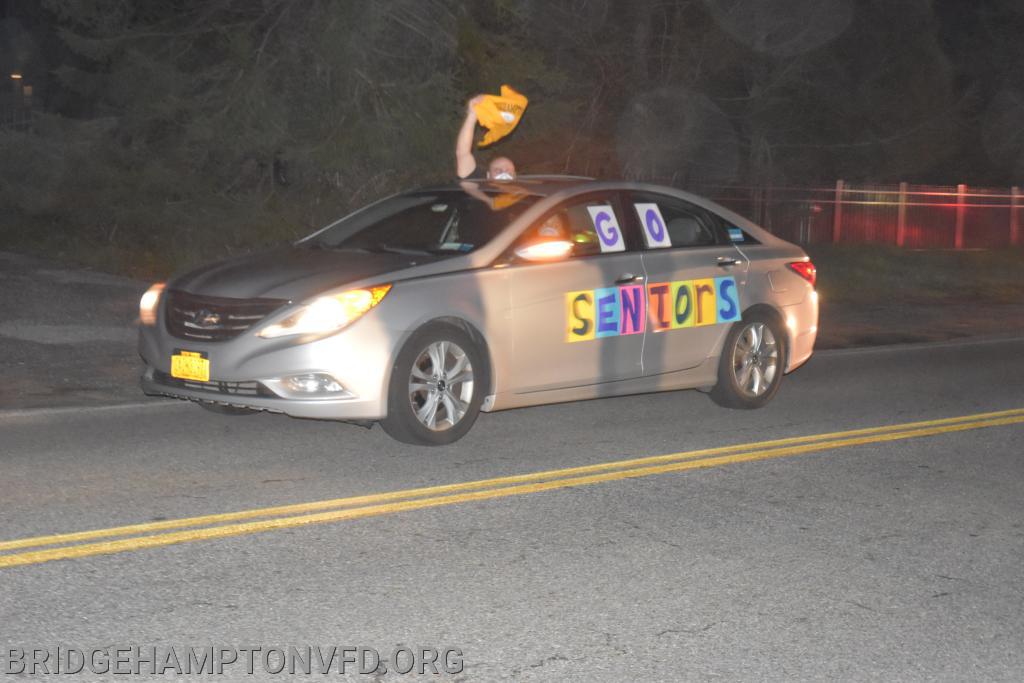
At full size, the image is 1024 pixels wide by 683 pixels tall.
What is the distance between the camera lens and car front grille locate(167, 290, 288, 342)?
7.98 m

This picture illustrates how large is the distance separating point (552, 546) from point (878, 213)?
94.3ft

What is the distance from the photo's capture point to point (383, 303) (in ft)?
26.3

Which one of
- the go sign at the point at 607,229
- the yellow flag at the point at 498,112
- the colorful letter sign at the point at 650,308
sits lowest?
the colorful letter sign at the point at 650,308

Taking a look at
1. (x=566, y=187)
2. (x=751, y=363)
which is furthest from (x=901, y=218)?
(x=566, y=187)

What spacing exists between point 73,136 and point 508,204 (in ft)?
52.4

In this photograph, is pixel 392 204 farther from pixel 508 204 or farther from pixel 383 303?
pixel 383 303

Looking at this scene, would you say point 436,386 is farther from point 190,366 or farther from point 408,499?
point 190,366

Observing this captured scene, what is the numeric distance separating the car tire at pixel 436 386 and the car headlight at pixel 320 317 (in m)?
0.38

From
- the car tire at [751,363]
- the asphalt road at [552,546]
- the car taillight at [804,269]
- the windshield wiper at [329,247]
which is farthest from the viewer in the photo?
the car taillight at [804,269]

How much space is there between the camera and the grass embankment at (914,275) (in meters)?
20.2

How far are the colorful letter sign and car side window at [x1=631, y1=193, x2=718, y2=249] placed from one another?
0.31 metres

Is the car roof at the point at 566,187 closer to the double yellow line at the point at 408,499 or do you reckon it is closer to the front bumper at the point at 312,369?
the front bumper at the point at 312,369

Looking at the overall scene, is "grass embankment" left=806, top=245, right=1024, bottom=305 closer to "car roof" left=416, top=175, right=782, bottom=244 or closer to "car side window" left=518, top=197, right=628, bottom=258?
Answer: "car roof" left=416, top=175, right=782, bottom=244

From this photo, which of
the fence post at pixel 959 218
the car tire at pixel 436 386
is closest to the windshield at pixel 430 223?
the car tire at pixel 436 386
